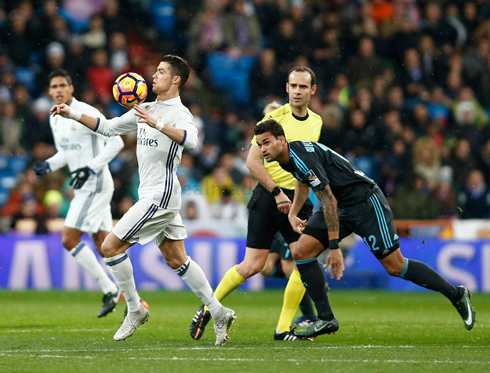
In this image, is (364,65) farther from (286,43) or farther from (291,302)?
(291,302)

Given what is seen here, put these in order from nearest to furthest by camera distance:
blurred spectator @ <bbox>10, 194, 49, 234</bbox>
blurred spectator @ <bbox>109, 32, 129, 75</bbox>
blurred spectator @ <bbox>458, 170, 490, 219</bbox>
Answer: blurred spectator @ <bbox>10, 194, 49, 234</bbox>
blurred spectator @ <bbox>458, 170, 490, 219</bbox>
blurred spectator @ <bbox>109, 32, 129, 75</bbox>

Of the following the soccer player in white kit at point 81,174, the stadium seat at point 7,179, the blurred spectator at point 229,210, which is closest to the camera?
the soccer player in white kit at point 81,174

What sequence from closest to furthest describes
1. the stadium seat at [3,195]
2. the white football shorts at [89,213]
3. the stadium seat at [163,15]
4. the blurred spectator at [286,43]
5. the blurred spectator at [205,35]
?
the white football shorts at [89,213], the stadium seat at [3,195], the blurred spectator at [286,43], the blurred spectator at [205,35], the stadium seat at [163,15]

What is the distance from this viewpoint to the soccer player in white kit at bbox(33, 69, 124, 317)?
9836 millimetres

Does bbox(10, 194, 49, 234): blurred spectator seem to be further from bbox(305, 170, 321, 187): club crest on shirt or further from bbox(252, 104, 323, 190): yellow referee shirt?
bbox(305, 170, 321, 187): club crest on shirt

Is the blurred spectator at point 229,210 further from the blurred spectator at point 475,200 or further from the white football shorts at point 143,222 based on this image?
the white football shorts at point 143,222

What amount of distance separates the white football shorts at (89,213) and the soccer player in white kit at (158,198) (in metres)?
2.82

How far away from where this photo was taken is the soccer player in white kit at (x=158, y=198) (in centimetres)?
709

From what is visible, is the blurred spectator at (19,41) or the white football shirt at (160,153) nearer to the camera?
the white football shirt at (160,153)

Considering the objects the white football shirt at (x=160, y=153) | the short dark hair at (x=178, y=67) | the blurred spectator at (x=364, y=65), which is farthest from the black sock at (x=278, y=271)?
the blurred spectator at (x=364, y=65)

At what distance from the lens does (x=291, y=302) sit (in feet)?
25.5

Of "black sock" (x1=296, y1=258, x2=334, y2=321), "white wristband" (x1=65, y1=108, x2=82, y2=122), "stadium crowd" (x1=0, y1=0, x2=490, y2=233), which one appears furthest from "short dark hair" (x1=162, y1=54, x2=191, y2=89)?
"stadium crowd" (x1=0, y1=0, x2=490, y2=233)

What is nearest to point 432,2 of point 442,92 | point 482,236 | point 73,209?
point 442,92

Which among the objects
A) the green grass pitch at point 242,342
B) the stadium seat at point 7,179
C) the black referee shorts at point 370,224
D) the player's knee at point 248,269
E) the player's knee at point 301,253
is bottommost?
the green grass pitch at point 242,342
